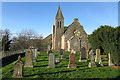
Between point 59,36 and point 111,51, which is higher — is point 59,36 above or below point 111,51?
above

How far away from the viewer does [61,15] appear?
37250mm

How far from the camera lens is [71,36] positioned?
34.2 m

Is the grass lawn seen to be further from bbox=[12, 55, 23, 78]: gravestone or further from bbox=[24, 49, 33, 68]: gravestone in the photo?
bbox=[24, 49, 33, 68]: gravestone

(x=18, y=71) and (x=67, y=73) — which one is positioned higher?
(x=18, y=71)

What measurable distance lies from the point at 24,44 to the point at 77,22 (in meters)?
19.9

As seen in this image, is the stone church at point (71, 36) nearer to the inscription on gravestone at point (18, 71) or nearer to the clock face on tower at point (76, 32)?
the clock face on tower at point (76, 32)

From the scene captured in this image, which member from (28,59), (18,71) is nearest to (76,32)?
(28,59)

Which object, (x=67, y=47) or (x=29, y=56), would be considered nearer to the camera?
(x=29, y=56)

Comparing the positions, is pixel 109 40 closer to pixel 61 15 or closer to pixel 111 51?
pixel 111 51

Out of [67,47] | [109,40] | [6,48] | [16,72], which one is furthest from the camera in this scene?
[67,47]

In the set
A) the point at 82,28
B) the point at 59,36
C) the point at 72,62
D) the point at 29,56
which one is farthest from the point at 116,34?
the point at 59,36

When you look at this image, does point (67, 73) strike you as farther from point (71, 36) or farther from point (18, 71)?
point (71, 36)

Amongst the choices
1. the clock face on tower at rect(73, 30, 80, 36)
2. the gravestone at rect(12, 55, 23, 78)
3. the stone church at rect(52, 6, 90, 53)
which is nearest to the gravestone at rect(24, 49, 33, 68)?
the gravestone at rect(12, 55, 23, 78)

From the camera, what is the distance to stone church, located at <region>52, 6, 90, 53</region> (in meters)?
30.9
